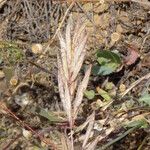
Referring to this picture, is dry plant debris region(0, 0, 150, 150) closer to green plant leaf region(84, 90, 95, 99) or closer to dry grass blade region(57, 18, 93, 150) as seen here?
green plant leaf region(84, 90, 95, 99)

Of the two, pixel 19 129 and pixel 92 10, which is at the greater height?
pixel 92 10

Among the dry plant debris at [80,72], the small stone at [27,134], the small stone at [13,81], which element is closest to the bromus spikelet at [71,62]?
the dry plant debris at [80,72]

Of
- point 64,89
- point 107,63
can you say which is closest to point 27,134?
point 107,63

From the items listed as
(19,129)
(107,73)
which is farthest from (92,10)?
(19,129)

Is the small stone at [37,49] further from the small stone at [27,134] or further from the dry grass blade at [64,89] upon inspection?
the dry grass blade at [64,89]

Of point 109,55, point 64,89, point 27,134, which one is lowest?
point 27,134

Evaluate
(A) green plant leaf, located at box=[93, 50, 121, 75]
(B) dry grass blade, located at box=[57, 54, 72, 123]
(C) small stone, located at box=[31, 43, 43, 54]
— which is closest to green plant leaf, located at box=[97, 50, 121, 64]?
(A) green plant leaf, located at box=[93, 50, 121, 75]

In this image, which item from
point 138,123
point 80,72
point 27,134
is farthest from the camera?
point 80,72

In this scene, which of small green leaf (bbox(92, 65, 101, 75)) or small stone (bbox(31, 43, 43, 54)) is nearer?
small green leaf (bbox(92, 65, 101, 75))

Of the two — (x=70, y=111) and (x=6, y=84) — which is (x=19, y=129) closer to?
(x=6, y=84)

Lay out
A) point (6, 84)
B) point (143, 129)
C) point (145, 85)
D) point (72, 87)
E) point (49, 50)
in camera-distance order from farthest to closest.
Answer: point (49, 50), point (6, 84), point (145, 85), point (143, 129), point (72, 87)

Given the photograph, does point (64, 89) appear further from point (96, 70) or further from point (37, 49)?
point (37, 49)
